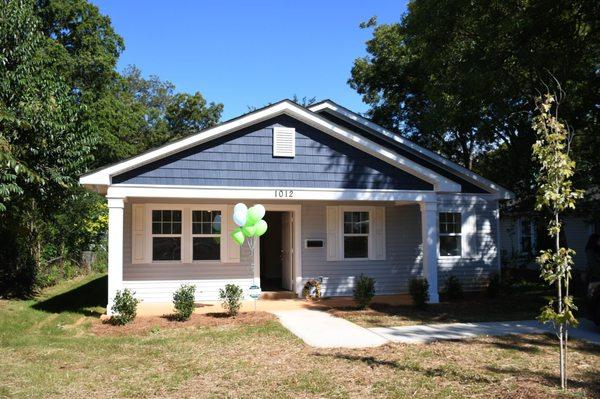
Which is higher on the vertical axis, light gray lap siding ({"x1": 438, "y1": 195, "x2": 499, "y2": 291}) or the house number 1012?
the house number 1012

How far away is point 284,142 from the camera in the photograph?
481 inches

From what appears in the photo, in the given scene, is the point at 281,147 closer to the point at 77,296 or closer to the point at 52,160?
the point at 52,160

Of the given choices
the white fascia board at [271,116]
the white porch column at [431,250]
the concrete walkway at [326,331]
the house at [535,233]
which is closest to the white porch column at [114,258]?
the white fascia board at [271,116]

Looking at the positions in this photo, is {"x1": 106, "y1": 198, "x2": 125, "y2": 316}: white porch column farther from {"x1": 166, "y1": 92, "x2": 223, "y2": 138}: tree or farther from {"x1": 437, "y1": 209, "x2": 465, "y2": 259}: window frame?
{"x1": 166, "y1": 92, "x2": 223, "y2": 138}: tree

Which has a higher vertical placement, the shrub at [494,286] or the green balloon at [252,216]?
the green balloon at [252,216]

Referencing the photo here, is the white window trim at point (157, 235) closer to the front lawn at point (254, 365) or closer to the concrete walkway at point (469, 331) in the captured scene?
the front lawn at point (254, 365)

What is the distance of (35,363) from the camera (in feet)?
23.9

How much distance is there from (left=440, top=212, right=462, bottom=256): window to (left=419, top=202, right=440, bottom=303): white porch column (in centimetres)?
250

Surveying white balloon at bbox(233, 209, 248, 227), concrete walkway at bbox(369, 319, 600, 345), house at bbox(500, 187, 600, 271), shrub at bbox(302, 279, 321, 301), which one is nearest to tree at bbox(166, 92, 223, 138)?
house at bbox(500, 187, 600, 271)

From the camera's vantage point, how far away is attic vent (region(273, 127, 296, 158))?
39.9 feet

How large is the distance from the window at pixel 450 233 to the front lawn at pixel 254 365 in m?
6.50

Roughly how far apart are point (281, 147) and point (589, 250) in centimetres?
891

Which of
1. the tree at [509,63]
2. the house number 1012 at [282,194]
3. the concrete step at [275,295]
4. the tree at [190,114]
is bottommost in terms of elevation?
the concrete step at [275,295]

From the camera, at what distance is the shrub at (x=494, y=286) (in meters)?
14.2
